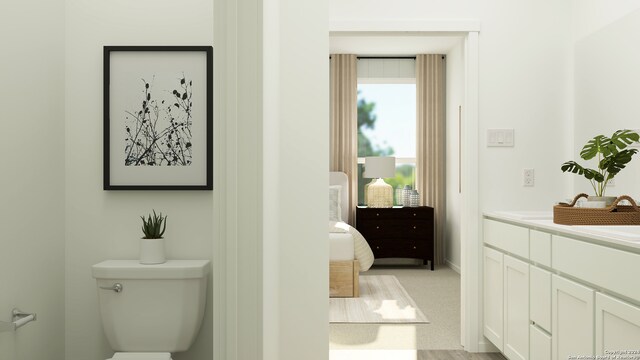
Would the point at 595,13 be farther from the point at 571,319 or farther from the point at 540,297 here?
the point at 571,319

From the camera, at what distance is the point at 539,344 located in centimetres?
229

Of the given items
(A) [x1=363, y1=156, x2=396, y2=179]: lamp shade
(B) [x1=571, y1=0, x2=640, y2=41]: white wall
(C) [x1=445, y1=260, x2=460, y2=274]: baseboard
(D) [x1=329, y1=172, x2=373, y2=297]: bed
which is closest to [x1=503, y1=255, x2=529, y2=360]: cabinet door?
(B) [x1=571, y1=0, x2=640, y2=41]: white wall

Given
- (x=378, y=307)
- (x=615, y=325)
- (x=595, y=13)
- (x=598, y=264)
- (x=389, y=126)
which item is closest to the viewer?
(x=615, y=325)

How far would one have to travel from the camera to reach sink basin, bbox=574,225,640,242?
167cm

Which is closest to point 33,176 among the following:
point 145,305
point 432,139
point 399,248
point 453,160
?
point 145,305

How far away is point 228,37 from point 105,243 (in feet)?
4.65

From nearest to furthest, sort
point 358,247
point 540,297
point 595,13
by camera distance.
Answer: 1. point 540,297
2. point 595,13
3. point 358,247

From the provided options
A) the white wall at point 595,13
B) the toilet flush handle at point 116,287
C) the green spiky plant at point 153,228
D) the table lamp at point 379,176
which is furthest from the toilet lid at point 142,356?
the table lamp at point 379,176

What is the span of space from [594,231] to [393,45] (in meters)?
4.38

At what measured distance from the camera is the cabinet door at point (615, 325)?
155cm

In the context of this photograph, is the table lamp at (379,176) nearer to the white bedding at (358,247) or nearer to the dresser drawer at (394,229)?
the dresser drawer at (394,229)

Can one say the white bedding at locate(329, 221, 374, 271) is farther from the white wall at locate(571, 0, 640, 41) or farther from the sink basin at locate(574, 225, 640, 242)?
the sink basin at locate(574, 225, 640, 242)

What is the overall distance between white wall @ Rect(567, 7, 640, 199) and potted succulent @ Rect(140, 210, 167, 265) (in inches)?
91.7

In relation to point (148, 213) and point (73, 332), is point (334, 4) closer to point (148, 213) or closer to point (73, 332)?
point (148, 213)
